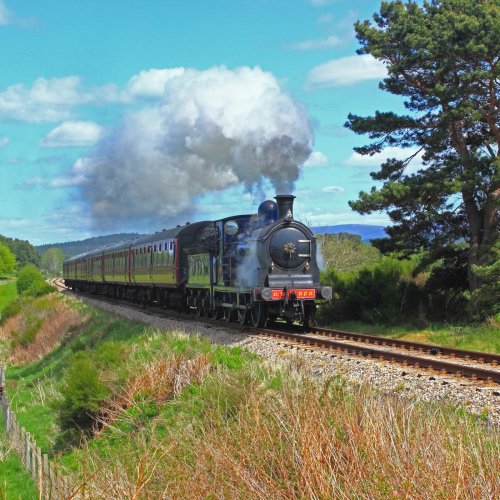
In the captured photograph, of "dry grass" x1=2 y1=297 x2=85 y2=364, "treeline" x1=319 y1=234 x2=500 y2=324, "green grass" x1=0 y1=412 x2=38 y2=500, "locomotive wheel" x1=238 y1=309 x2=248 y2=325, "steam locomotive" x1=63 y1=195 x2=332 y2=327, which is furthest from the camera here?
"dry grass" x1=2 y1=297 x2=85 y2=364

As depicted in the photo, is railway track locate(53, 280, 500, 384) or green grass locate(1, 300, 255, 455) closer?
railway track locate(53, 280, 500, 384)

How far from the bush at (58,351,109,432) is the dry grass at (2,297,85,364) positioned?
17.2m

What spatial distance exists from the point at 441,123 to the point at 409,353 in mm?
6915

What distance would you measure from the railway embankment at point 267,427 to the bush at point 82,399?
3 centimetres

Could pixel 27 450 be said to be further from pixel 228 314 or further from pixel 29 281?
pixel 29 281

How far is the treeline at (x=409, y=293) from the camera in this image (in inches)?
735

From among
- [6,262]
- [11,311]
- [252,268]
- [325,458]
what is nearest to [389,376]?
[325,458]

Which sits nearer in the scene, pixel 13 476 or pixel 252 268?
pixel 13 476

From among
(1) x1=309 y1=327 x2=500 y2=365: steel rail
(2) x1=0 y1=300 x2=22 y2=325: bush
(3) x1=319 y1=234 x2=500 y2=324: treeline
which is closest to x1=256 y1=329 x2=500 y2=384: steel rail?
(1) x1=309 y1=327 x2=500 y2=365: steel rail

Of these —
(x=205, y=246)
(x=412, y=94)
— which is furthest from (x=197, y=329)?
(x=412, y=94)

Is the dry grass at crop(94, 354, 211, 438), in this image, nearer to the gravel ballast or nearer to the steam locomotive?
the gravel ballast

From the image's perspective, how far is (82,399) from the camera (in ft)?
43.8

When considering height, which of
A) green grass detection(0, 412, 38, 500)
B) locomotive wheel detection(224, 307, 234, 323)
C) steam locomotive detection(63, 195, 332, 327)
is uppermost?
steam locomotive detection(63, 195, 332, 327)

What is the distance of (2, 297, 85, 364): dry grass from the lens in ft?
106
